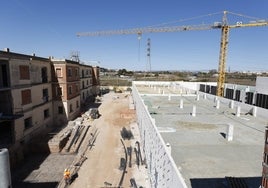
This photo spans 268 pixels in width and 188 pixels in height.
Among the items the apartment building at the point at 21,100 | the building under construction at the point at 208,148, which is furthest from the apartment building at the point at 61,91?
the building under construction at the point at 208,148

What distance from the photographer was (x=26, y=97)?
24516 millimetres

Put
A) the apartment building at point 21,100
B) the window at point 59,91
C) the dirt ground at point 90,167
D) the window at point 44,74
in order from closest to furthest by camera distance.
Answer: the dirt ground at point 90,167
the apartment building at point 21,100
the window at point 44,74
the window at point 59,91

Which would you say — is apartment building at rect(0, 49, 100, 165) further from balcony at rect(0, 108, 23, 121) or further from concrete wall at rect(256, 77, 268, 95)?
concrete wall at rect(256, 77, 268, 95)

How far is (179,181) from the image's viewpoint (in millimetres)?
6906

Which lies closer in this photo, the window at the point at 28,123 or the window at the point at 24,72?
the window at the point at 24,72

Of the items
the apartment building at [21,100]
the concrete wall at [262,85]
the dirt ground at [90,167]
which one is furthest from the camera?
the concrete wall at [262,85]

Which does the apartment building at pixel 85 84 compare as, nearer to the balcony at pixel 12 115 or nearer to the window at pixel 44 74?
the window at pixel 44 74

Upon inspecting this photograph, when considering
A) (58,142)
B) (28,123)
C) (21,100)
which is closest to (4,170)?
(58,142)

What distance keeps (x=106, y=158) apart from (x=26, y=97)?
1188 centimetres

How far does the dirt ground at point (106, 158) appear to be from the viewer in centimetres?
1747

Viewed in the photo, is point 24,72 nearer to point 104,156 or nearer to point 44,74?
point 44,74

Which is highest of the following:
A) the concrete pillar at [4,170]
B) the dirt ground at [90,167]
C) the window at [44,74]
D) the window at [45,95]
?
the window at [44,74]

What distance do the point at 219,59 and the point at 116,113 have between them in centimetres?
2974

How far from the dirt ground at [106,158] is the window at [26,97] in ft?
27.7
